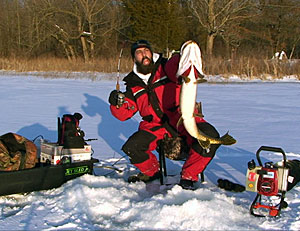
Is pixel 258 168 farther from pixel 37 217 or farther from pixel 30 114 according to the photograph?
pixel 30 114

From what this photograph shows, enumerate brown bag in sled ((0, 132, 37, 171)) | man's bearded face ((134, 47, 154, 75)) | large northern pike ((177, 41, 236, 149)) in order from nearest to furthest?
1. large northern pike ((177, 41, 236, 149))
2. brown bag in sled ((0, 132, 37, 171))
3. man's bearded face ((134, 47, 154, 75))

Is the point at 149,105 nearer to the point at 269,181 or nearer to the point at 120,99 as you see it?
the point at 120,99

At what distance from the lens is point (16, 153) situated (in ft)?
10.0

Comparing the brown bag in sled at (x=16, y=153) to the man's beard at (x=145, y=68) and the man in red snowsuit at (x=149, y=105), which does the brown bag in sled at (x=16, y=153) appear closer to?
the man in red snowsuit at (x=149, y=105)

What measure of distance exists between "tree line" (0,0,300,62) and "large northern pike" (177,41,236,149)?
2129 centimetres

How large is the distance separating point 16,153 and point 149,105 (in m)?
1.23

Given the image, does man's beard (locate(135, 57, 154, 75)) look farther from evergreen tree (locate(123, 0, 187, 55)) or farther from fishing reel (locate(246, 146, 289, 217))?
evergreen tree (locate(123, 0, 187, 55))

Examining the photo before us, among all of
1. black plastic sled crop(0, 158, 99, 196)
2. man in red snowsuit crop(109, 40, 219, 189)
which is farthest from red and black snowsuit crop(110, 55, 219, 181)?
black plastic sled crop(0, 158, 99, 196)

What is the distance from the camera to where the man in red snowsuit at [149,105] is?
10.8ft

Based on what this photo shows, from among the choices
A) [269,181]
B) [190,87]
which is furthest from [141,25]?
[269,181]

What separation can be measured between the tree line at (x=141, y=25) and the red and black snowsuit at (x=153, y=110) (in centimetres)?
2065

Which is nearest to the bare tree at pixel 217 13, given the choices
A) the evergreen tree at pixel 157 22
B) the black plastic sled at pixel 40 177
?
the evergreen tree at pixel 157 22

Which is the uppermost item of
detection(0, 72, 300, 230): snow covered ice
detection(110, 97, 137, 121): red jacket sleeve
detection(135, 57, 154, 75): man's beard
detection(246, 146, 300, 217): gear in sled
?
detection(135, 57, 154, 75): man's beard

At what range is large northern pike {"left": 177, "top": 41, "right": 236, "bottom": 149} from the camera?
8.76ft
